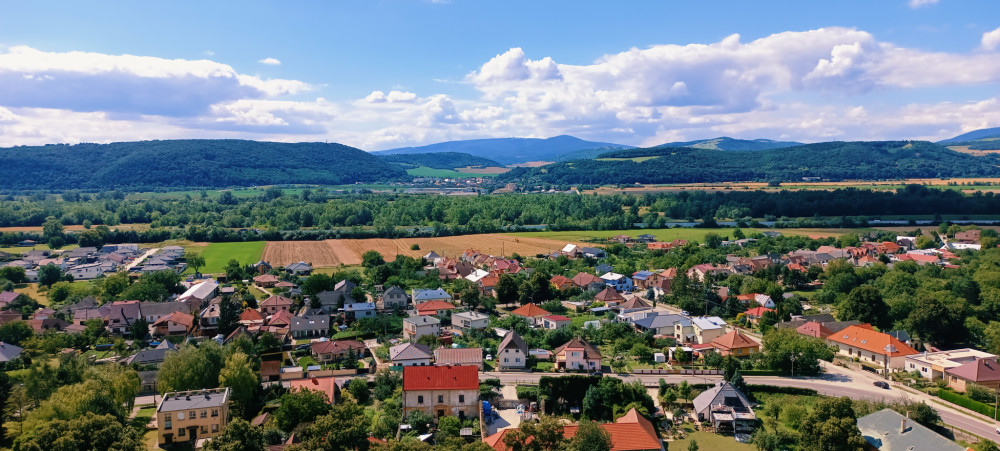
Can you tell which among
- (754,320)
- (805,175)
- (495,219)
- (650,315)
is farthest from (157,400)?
(805,175)

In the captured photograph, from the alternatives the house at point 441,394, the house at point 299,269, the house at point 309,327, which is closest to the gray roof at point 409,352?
the house at point 441,394

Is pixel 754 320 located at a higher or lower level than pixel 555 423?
lower

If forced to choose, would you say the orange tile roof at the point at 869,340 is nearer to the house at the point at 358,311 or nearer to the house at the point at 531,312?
the house at the point at 531,312

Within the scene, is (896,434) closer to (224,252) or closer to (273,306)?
(273,306)

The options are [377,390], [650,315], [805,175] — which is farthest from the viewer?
[805,175]

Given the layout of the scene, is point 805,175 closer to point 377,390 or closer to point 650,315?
point 650,315

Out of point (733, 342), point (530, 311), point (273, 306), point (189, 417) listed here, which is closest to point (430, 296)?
point (530, 311)

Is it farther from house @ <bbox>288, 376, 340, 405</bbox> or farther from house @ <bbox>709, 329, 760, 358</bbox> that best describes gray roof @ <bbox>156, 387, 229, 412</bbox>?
house @ <bbox>709, 329, 760, 358</bbox>
